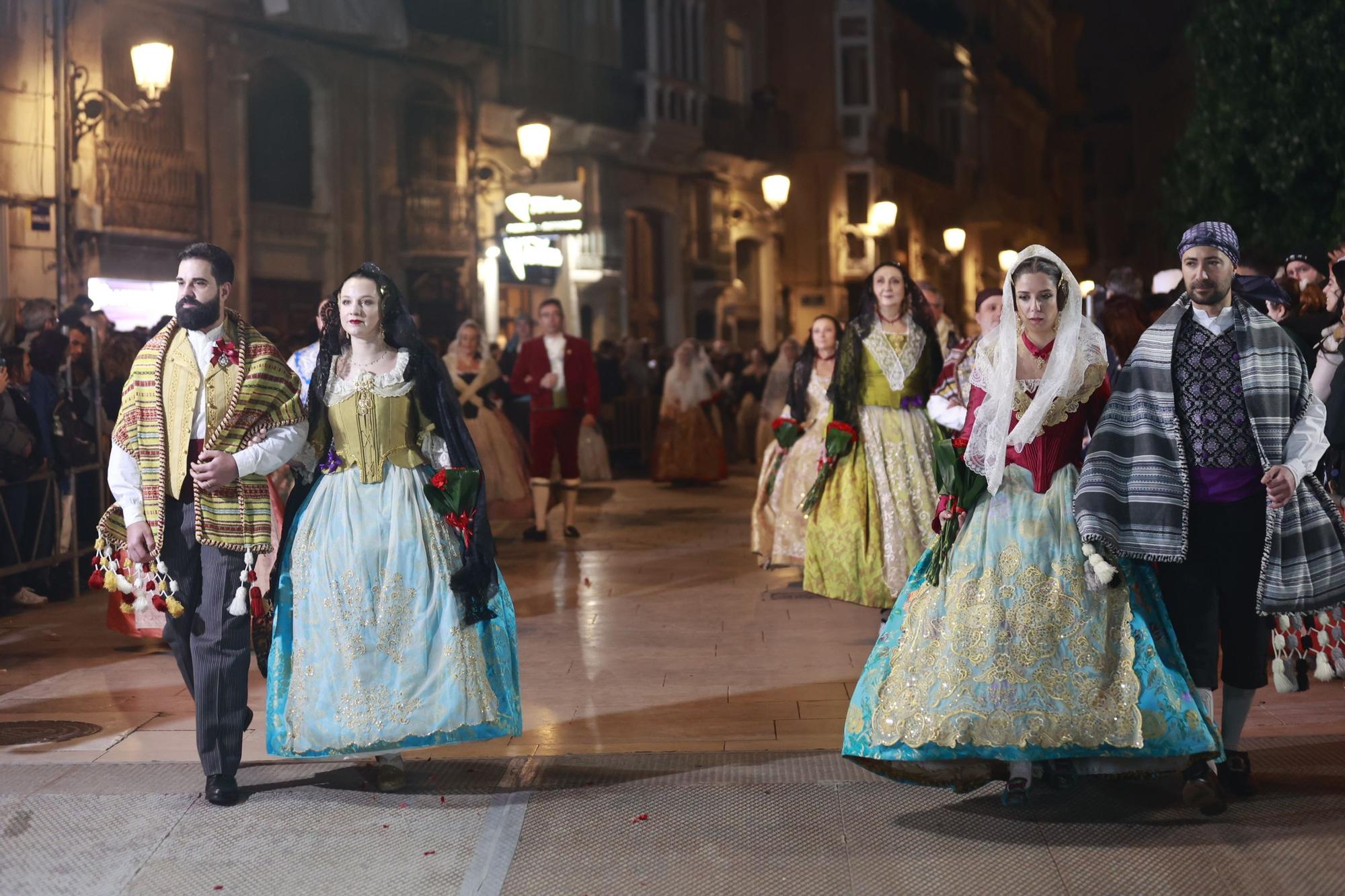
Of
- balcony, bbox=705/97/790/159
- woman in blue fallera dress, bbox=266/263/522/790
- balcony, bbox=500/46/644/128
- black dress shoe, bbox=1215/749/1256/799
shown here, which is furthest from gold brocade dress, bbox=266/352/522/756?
balcony, bbox=705/97/790/159

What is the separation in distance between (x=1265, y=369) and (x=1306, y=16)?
11425 mm

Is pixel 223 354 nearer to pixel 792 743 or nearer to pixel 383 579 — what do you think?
pixel 383 579

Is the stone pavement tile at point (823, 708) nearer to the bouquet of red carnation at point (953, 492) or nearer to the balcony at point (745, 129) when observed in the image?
the bouquet of red carnation at point (953, 492)

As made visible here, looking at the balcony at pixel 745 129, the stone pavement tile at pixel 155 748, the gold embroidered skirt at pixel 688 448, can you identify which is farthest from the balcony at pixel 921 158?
the stone pavement tile at pixel 155 748

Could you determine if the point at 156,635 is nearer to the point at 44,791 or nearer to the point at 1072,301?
the point at 44,791

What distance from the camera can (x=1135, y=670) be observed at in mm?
5000

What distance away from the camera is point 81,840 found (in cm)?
504

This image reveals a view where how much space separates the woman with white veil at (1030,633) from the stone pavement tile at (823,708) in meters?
1.39

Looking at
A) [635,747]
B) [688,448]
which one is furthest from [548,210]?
[635,747]

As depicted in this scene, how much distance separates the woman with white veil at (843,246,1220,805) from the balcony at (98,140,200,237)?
42.8ft

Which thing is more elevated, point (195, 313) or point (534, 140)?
point (534, 140)

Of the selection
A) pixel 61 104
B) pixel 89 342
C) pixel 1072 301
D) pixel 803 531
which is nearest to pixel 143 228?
pixel 61 104

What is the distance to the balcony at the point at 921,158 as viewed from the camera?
3706 cm

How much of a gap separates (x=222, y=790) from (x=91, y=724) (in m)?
1.54
